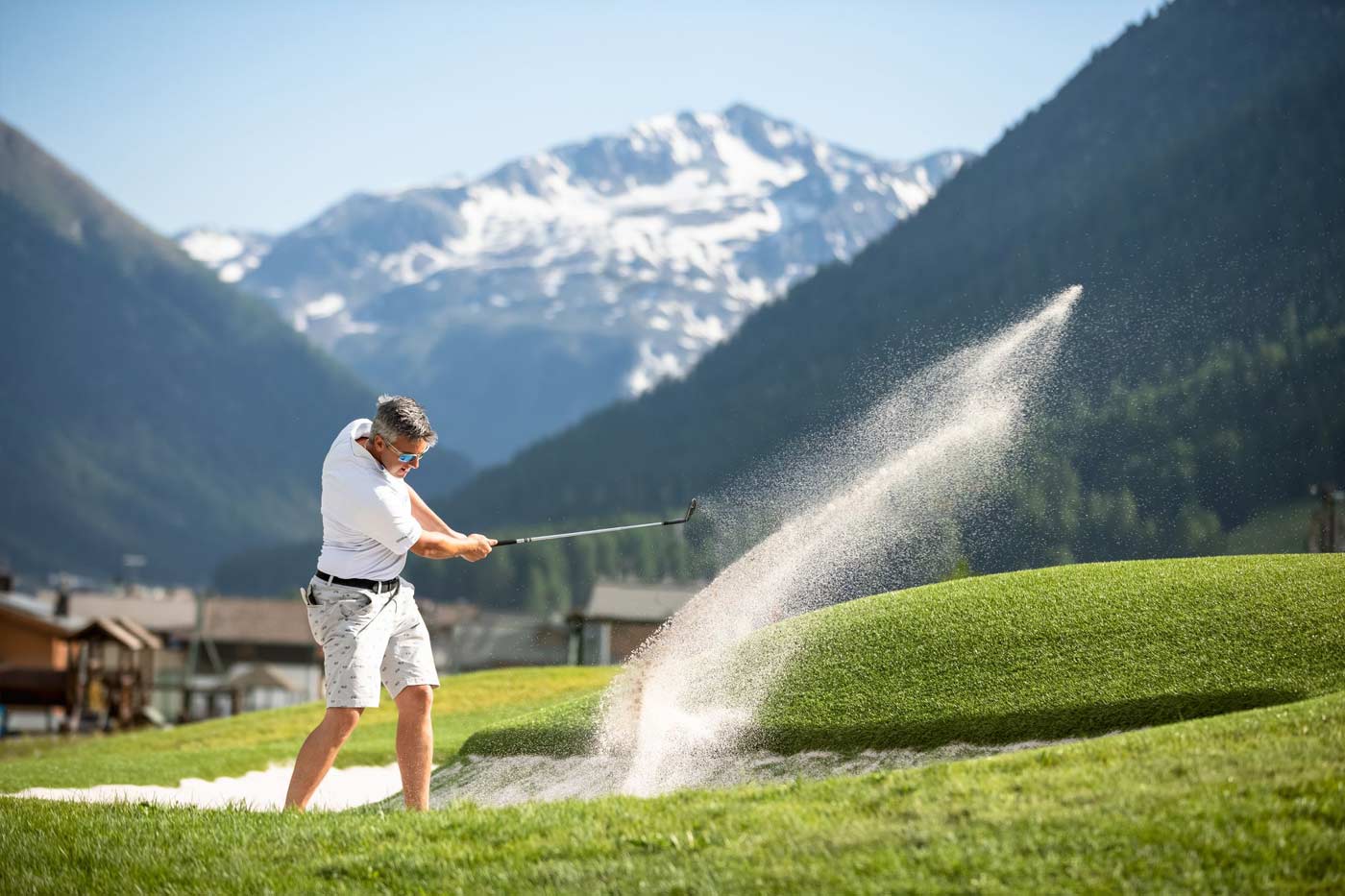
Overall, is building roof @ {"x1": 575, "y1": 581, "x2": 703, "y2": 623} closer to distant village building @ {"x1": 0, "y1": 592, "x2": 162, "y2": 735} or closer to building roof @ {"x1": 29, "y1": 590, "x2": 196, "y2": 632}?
distant village building @ {"x1": 0, "y1": 592, "x2": 162, "y2": 735}

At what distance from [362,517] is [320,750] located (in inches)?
64.5

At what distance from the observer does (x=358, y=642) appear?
10305mm

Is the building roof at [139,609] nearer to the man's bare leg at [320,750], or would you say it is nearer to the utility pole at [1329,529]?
the utility pole at [1329,529]

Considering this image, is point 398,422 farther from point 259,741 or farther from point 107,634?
point 107,634

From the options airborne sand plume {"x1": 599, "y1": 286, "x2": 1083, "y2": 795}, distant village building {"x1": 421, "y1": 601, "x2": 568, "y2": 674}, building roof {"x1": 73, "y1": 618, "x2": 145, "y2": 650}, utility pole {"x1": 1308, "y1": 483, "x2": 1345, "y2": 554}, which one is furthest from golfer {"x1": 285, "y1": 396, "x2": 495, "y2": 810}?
distant village building {"x1": 421, "y1": 601, "x2": 568, "y2": 674}

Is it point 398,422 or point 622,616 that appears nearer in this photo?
point 398,422

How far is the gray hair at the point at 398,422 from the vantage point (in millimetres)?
10523

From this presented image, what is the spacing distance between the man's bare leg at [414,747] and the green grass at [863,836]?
494 millimetres

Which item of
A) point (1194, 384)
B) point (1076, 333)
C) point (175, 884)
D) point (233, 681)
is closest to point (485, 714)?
point (175, 884)

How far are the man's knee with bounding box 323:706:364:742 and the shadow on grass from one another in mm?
5531

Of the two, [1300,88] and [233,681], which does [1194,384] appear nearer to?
[1300,88]

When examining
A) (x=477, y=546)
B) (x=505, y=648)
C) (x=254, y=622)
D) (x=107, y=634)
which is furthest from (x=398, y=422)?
(x=254, y=622)

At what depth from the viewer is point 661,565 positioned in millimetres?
152875

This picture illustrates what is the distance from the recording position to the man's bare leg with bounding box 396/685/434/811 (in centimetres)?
1056
